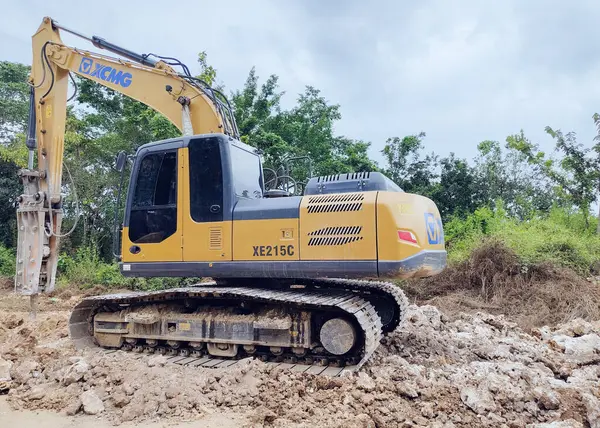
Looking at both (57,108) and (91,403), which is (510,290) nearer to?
(91,403)

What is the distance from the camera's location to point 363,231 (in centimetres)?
460

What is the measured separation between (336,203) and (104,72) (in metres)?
4.04

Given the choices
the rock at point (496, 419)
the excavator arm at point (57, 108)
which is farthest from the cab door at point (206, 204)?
the rock at point (496, 419)

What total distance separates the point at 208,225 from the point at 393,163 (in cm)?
1501

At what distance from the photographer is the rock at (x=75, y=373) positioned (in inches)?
179

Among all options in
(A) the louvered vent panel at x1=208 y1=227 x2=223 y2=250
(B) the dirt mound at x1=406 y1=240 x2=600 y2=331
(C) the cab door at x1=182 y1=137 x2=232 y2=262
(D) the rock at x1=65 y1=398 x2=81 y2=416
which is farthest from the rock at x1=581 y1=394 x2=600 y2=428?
(B) the dirt mound at x1=406 y1=240 x2=600 y2=331

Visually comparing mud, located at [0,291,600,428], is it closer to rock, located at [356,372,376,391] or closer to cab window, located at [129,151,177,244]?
rock, located at [356,372,376,391]

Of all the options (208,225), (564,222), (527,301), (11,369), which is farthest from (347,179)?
(564,222)

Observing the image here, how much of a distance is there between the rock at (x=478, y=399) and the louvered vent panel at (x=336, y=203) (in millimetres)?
1887

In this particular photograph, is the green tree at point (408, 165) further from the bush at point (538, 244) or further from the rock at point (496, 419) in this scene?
the rock at point (496, 419)

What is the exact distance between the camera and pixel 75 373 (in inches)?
181

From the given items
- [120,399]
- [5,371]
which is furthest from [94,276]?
[120,399]

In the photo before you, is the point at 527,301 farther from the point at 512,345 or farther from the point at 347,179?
the point at 347,179

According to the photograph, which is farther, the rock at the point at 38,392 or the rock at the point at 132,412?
the rock at the point at 38,392
